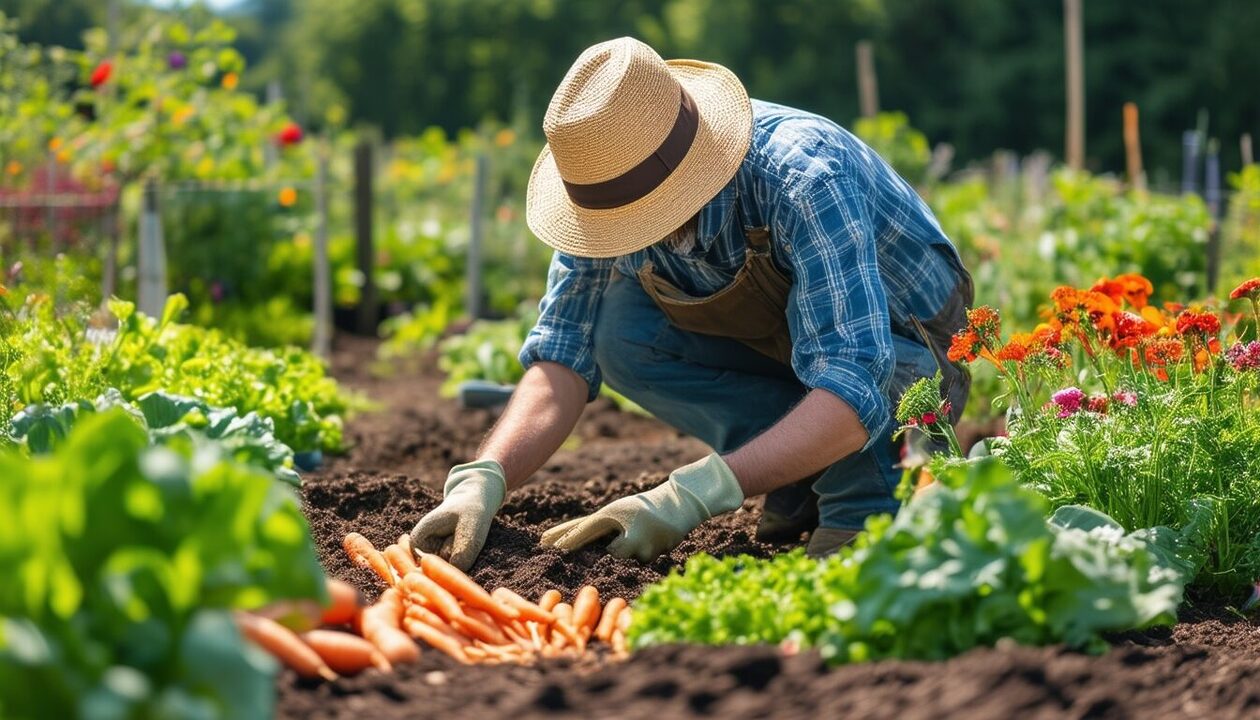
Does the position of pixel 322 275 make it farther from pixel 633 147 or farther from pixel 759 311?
pixel 633 147

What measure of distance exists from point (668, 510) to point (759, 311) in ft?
2.28

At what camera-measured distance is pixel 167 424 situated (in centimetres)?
279

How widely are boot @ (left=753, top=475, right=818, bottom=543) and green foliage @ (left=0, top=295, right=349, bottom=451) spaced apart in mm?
1347

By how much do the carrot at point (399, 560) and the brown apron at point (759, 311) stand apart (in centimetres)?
100

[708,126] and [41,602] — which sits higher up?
[708,126]

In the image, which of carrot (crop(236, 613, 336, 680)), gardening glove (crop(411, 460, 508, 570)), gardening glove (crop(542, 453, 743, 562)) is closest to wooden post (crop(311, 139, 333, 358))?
gardening glove (crop(411, 460, 508, 570))

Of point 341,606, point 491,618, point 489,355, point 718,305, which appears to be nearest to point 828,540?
point 718,305

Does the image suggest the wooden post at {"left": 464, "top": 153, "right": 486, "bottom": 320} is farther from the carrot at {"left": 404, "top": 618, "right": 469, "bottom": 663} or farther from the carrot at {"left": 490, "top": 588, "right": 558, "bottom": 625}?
the carrot at {"left": 404, "top": 618, "right": 469, "bottom": 663}

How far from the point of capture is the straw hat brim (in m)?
3.17

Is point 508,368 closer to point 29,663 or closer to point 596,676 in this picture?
point 596,676

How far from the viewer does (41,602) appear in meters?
1.59

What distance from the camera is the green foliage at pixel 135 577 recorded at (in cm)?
153

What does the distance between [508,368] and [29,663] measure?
188 inches

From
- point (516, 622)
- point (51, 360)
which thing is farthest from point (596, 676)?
point (51, 360)
